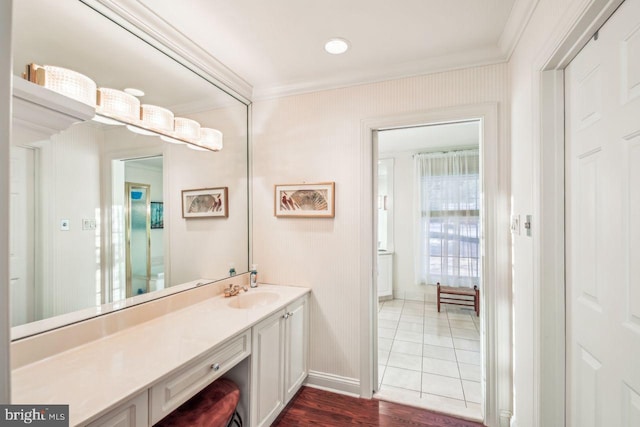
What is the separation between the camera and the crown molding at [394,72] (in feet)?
6.03

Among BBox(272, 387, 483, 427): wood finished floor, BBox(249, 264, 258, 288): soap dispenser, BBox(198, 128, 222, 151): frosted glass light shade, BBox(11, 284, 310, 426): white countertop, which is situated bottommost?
BBox(272, 387, 483, 427): wood finished floor

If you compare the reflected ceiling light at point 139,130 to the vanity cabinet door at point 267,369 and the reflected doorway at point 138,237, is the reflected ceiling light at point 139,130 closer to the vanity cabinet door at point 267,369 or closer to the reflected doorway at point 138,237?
the reflected doorway at point 138,237

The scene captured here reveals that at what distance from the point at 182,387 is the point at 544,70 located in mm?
2137

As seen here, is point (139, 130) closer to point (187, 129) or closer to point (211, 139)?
point (187, 129)

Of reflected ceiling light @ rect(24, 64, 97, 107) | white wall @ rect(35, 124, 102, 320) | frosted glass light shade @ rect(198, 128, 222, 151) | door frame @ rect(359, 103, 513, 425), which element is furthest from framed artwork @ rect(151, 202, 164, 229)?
door frame @ rect(359, 103, 513, 425)

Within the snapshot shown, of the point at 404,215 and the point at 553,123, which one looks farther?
the point at 404,215

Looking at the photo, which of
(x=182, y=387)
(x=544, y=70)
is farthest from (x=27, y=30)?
A: (x=544, y=70)

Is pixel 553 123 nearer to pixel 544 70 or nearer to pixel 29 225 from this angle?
pixel 544 70

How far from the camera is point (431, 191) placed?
4.48 metres

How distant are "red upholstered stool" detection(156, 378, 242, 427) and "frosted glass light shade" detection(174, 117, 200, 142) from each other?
1535mm

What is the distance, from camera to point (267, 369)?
5.63 ft

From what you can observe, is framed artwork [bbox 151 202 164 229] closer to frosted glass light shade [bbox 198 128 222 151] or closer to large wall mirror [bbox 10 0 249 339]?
large wall mirror [bbox 10 0 249 339]

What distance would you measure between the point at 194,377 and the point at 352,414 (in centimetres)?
126

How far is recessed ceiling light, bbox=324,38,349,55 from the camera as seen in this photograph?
177 cm
